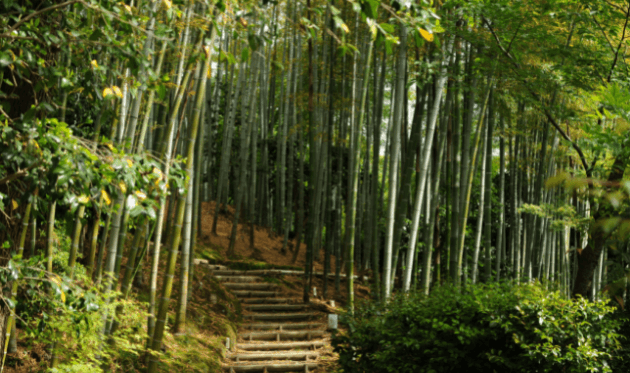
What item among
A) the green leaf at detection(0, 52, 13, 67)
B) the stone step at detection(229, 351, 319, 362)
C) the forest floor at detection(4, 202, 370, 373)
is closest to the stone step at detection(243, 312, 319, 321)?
the forest floor at detection(4, 202, 370, 373)

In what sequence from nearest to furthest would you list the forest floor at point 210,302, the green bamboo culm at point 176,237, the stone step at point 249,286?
the green bamboo culm at point 176,237, the forest floor at point 210,302, the stone step at point 249,286

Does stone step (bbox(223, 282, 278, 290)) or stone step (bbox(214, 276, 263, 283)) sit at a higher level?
stone step (bbox(214, 276, 263, 283))

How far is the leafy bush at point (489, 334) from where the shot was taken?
3.08 m

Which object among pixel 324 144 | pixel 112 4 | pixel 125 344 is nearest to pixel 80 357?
pixel 125 344

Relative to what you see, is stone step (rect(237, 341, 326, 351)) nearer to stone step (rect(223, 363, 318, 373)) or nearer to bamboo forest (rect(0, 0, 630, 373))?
bamboo forest (rect(0, 0, 630, 373))

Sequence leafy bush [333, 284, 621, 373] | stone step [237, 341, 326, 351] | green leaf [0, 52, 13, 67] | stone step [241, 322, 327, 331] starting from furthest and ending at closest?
1. stone step [241, 322, 327, 331]
2. stone step [237, 341, 326, 351]
3. leafy bush [333, 284, 621, 373]
4. green leaf [0, 52, 13, 67]

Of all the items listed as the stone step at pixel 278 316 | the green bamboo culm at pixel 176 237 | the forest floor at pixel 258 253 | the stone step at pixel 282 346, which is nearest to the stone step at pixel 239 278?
the forest floor at pixel 258 253

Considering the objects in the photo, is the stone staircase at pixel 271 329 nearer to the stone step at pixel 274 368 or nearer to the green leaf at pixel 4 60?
the stone step at pixel 274 368

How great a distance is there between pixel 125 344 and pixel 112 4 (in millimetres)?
2432

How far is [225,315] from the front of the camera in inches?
275

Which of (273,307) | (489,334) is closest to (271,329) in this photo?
(273,307)

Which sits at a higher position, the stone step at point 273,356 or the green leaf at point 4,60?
the green leaf at point 4,60

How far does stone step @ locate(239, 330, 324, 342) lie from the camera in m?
6.72

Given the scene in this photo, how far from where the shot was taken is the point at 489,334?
11.0 feet
